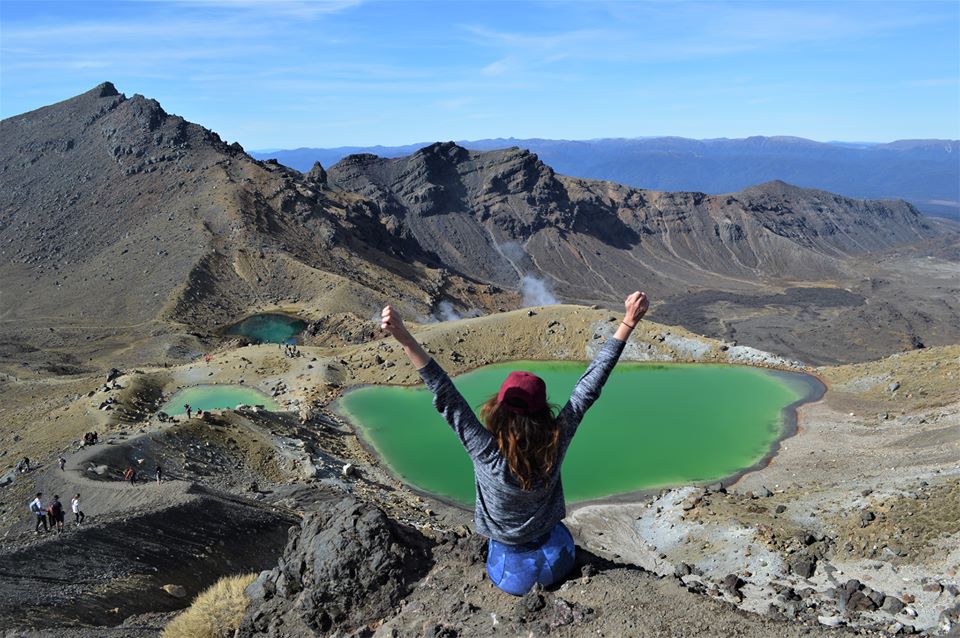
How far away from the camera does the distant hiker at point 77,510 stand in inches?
759

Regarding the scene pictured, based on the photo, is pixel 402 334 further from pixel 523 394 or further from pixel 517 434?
pixel 517 434

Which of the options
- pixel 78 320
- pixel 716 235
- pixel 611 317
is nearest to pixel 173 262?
pixel 78 320

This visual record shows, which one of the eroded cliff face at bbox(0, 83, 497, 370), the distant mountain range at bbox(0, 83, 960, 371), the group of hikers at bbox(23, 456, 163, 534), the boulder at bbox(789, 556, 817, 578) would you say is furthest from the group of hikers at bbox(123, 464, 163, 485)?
the eroded cliff face at bbox(0, 83, 497, 370)

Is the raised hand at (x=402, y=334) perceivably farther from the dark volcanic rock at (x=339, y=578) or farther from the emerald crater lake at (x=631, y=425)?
the emerald crater lake at (x=631, y=425)

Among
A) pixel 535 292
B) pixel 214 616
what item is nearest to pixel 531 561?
pixel 214 616

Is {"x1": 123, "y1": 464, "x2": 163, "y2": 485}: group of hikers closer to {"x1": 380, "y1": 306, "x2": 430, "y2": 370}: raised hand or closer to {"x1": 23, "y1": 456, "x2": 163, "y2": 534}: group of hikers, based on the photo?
{"x1": 23, "y1": 456, "x2": 163, "y2": 534}: group of hikers

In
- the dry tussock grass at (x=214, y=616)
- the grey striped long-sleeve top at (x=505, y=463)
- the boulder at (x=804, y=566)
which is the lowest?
the boulder at (x=804, y=566)

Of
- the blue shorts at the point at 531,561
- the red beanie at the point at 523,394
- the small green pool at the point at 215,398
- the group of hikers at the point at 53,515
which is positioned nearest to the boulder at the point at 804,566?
the blue shorts at the point at 531,561

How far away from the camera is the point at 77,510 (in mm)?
19984

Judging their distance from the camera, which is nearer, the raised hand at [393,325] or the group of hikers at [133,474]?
the raised hand at [393,325]

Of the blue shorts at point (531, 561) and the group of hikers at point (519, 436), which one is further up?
the group of hikers at point (519, 436)

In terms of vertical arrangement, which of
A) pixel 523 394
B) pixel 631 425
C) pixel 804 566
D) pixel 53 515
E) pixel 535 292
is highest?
pixel 523 394

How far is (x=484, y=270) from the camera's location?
11600 centimetres

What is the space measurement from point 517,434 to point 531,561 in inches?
92.3
